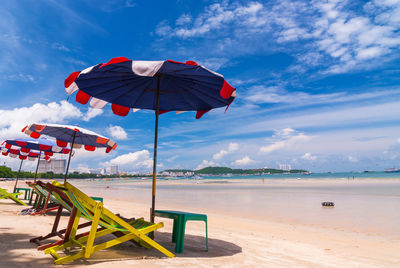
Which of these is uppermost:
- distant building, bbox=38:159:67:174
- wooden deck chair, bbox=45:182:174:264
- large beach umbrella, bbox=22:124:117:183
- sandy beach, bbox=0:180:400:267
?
distant building, bbox=38:159:67:174

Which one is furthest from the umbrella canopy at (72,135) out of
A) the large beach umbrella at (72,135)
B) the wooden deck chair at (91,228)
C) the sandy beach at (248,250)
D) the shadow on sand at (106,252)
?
the wooden deck chair at (91,228)

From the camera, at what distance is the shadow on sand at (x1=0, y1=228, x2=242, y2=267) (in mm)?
3025

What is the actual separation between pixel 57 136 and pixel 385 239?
28.8 ft

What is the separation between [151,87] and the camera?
180 inches

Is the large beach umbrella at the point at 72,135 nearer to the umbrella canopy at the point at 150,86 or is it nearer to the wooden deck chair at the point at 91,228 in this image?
the umbrella canopy at the point at 150,86

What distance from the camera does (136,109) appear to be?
5.28 meters

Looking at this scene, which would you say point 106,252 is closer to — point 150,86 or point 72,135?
point 150,86

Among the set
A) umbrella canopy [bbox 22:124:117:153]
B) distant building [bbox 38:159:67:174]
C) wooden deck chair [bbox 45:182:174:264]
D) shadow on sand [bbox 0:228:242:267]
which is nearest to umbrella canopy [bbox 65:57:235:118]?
umbrella canopy [bbox 22:124:117:153]

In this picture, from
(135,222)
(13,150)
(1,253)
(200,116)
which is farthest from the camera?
(13,150)

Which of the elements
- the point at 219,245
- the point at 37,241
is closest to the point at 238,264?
the point at 219,245

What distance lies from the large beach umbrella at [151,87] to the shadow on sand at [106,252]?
0.62 meters

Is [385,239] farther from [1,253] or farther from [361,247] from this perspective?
[1,253]

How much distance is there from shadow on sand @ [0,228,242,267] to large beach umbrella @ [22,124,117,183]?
A: 156 centimetres

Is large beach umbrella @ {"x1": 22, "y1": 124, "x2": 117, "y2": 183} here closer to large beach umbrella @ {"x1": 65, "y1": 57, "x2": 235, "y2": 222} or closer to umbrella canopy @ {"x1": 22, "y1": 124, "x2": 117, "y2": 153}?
umbrella canopy @ {"x1": 22, "y1": 124, "x2": 117, "y2": 153}
